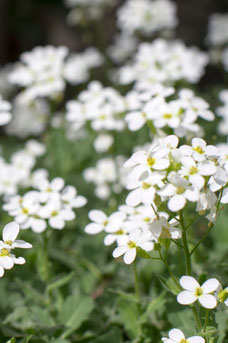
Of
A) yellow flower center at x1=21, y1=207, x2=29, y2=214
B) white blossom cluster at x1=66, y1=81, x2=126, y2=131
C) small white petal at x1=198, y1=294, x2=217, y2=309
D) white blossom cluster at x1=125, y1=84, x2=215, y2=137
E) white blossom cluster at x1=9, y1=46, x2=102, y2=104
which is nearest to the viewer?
small white petal at x1=198, y1=294, x2=217, y2=309

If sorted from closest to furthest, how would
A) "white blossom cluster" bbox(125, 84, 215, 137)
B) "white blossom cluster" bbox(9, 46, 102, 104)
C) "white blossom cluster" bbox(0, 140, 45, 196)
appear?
1. "white blossom cluster" bbox(125, 84, 215, 137)
2. "white blossom cluster" bbox(0, 140, 45, 196)
3. "white blossom cluster" bbox(9, 46, 102, 104)

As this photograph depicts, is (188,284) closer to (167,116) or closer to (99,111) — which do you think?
(167,116)

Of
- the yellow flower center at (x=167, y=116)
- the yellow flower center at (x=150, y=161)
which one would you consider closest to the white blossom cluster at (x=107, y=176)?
the yellow flower center at (x=167, y=116)

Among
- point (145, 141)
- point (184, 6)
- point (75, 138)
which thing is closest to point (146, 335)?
point (145, 141)

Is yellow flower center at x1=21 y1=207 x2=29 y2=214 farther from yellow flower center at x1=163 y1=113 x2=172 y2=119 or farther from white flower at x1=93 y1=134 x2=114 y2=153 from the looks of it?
white flower at x1=93 y1=134 x2=114 y2=153

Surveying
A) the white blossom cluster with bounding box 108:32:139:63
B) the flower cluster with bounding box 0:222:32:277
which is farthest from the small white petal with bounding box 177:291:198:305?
the white blossom cluster with bounding box 108:32:139:63

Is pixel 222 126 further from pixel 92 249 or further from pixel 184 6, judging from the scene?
pixel 184 6

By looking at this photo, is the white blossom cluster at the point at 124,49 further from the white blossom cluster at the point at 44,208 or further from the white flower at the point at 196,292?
the white flower at the point at 196,292
